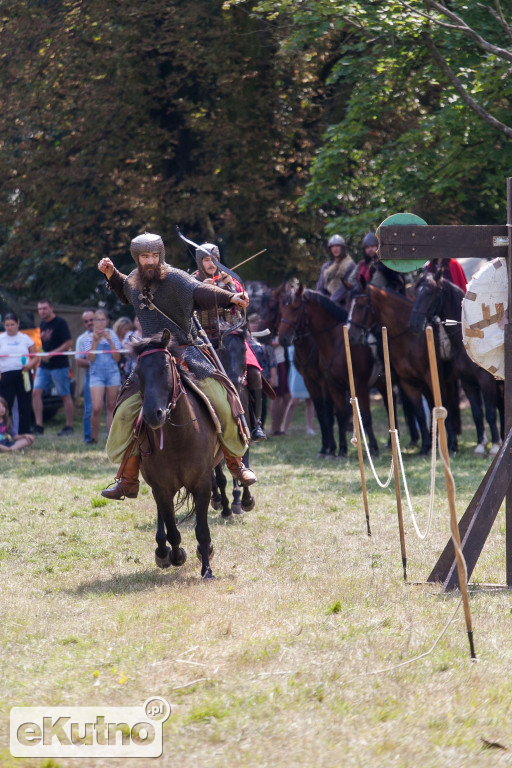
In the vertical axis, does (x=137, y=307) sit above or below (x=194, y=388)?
above

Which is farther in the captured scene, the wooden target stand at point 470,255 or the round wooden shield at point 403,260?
the round wooden shield at point 403,260

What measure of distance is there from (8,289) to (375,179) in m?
9.43

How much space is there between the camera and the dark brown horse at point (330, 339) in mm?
15250

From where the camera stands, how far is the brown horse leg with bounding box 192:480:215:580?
7.68m

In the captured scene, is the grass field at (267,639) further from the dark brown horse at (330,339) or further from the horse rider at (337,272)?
the horse rider at (337,272)

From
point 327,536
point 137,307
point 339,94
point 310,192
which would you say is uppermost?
point 339,94

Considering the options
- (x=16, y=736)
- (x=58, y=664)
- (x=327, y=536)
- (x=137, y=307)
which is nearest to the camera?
(x=16, y=736)

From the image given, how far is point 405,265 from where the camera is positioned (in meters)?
7.11

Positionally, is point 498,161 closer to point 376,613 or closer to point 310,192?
point 310,192

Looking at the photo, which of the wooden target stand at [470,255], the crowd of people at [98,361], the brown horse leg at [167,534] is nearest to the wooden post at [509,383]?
the wooden target stand at [470,255]

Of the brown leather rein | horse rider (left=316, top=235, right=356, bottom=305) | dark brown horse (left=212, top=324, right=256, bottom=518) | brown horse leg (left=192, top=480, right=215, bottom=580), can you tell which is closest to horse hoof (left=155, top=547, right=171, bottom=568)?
brown horse leg (left=192, top=480, right=215, bottom=580)

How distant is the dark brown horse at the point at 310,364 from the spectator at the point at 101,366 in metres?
2.63

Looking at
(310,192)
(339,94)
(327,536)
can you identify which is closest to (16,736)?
(327,536)

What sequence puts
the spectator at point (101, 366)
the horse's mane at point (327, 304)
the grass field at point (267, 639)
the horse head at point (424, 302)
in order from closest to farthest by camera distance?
1. the grass field at point (267, 639)
2. the horse head at point (424, 302)
3. the horse's mane at point (327, 304)
4. the spectator at point (101, 366)
